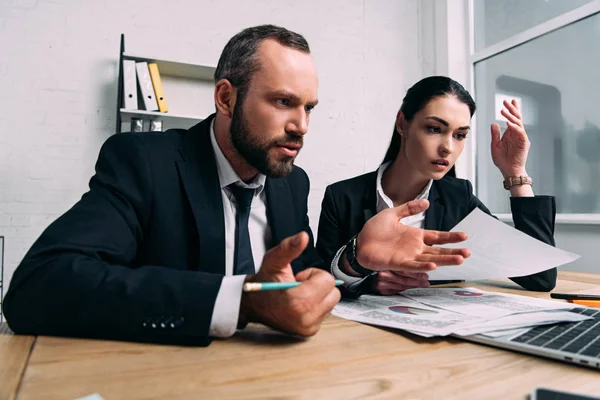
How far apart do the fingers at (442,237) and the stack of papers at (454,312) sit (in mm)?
128

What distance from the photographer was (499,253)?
42.4 inches

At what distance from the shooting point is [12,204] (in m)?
2.57

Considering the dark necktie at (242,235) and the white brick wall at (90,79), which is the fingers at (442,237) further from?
the white brick wall at (90,79)

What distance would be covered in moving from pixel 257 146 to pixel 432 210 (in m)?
0.76

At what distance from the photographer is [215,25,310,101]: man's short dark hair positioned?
44.5 inches

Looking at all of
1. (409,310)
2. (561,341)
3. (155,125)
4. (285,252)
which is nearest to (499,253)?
(409,310)

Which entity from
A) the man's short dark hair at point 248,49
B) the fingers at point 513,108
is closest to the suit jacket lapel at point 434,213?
the fingers at point 513,108

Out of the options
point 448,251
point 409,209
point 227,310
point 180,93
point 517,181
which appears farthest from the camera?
point 180,93

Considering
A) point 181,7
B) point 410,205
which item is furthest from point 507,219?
point 181,7

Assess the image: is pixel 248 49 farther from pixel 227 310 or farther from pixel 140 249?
pixel 227 310

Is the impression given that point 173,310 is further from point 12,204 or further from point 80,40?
point 80,40

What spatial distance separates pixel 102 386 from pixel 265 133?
73 cm

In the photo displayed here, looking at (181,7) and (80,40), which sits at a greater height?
(181,7)

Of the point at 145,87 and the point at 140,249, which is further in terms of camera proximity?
the point at 145,87
